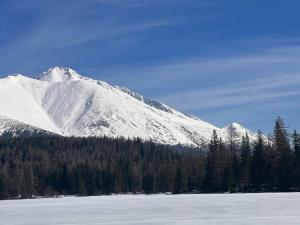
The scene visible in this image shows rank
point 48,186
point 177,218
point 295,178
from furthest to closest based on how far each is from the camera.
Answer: point 48,186
point 295,178
point 177,218

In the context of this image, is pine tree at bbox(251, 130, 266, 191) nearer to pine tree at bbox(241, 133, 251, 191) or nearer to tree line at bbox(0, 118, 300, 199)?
tree line at bbox(0, 118, 300, 199)

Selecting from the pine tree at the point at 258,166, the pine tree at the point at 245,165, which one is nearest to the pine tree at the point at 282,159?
the pine tree at the point at 258,166

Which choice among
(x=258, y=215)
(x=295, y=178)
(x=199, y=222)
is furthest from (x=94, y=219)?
(x=295, y=178)

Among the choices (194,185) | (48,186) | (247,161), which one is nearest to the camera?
(247,161)

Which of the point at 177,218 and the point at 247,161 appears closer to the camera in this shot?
the point at 177,218

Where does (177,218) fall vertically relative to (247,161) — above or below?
below

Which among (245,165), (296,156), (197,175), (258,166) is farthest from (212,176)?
(296,156)

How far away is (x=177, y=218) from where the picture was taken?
41.8 m

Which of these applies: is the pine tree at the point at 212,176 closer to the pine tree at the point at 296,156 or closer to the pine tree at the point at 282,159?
the pine tree at the point at 282,159

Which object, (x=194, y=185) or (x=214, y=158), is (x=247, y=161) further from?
(x=194, y=185)

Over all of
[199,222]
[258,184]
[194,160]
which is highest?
[194,160]

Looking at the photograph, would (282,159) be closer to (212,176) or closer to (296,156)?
(296,156)

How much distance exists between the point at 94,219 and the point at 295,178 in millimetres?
66871

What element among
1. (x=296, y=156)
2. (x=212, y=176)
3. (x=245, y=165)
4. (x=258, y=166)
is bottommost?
(x=212, y=176)
